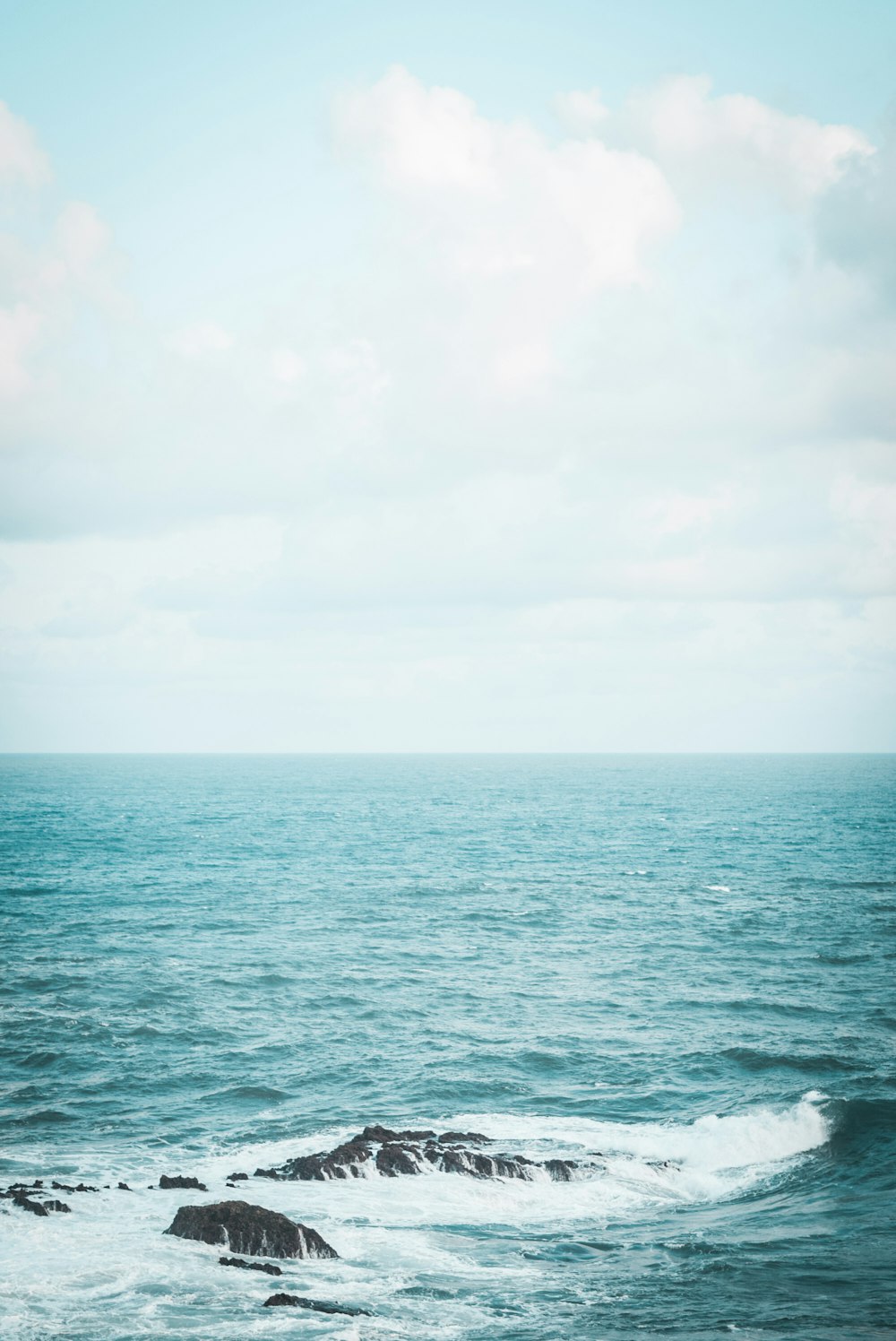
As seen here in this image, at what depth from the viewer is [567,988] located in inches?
1890

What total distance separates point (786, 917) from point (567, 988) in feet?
78.5

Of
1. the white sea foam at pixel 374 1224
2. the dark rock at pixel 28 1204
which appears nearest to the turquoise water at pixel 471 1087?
the white sea foam at pixel 374 1224

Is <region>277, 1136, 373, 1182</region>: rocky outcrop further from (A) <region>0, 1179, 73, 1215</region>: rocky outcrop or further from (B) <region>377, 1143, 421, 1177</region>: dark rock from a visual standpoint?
(A) <region>0, 1179, 73, 1215</region>: rocky outcrop

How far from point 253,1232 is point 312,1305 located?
128 inches

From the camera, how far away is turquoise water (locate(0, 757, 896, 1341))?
67.9 feet

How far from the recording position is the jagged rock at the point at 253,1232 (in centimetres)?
2236

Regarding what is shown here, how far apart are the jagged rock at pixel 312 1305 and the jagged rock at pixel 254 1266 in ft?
4.87

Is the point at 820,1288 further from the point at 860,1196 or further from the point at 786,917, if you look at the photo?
the point at 786,917

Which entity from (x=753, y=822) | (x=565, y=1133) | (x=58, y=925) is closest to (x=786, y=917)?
(x=565, y=1133)

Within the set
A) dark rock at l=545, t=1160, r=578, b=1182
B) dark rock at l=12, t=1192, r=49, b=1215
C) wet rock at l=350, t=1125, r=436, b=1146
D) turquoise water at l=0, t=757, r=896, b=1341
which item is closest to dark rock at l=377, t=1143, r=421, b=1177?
turquoise water at l=0, t=757, r=896, b=1341

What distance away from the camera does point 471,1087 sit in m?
35.2

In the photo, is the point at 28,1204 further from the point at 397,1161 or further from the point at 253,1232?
the point at 397,1161

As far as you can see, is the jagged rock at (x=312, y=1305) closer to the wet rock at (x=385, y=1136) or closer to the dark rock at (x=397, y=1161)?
the dark rock at (x=397, y=1161)

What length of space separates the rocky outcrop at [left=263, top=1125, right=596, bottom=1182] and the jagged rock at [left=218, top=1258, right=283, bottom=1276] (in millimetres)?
5179
